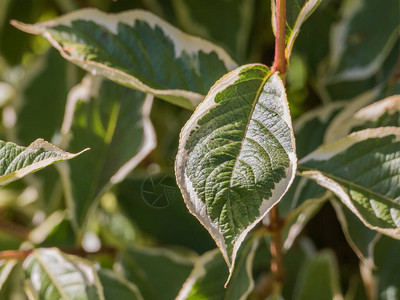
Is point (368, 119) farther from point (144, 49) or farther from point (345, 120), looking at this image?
point (144, 49)

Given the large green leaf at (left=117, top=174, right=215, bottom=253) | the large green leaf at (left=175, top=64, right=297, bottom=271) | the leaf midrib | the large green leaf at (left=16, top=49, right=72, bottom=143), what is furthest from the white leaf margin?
the large green leaf at (left=16, top=49, right=72, bottom=143)

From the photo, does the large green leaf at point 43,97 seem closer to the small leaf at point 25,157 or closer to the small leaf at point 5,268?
the small leaf at point 5,268

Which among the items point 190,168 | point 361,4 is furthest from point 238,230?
point 361,4

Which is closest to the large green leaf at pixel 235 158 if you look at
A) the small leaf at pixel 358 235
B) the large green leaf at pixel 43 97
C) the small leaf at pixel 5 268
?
the small leaf at pixel 358 235

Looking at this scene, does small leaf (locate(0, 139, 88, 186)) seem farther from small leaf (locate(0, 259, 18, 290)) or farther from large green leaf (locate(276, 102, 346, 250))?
large green leaf (locate(276, 102, 346, 250))

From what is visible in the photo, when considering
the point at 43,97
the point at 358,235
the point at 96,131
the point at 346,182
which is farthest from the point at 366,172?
the point at 43,97

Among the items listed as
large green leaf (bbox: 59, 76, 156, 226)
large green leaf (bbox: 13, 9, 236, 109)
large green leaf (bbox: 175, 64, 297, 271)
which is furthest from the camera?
large green leaf (bbox: 59, 76, 156, 226)

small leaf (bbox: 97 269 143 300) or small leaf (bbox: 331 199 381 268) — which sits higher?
small leaf (bbox: 331 199 381 268)
